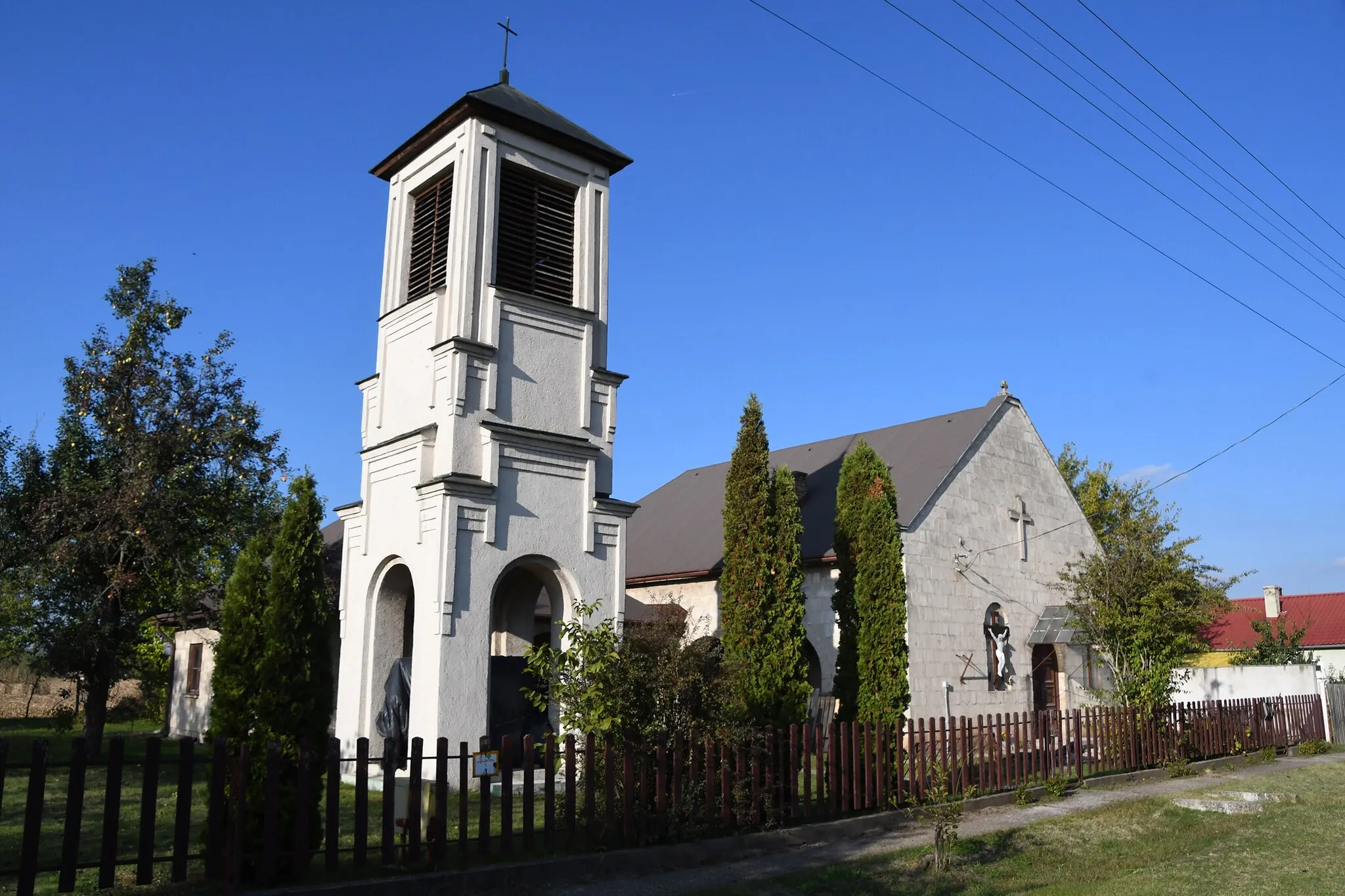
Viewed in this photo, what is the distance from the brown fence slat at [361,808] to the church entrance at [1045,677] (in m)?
17.9

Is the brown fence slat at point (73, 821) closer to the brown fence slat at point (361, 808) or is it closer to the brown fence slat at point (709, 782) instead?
the brown fence slat at point (361, 808)

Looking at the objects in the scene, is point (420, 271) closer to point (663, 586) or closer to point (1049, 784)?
point (663, 586)

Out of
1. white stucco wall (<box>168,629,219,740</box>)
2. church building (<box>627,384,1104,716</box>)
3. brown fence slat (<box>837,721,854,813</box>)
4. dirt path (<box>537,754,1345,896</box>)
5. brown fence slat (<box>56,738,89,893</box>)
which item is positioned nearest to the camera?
brown fence slat (<box>56,738,89,893</box>)

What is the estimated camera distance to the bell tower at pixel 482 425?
13.6 metres

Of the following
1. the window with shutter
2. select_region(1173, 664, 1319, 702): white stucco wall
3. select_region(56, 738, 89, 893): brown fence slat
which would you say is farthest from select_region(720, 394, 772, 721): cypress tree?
the window with shutter

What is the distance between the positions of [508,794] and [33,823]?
3665 millimetres

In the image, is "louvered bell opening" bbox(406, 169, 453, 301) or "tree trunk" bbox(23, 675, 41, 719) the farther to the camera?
"tree trunk" bbox(23, 675, 41, 719)

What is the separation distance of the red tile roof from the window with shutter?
37.7 m

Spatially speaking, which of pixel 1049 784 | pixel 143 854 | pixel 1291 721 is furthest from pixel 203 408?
pixel 1291 721

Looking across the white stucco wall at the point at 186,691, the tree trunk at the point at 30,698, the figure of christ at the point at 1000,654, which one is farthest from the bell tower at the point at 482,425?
the tree trunk at the point at 30,698

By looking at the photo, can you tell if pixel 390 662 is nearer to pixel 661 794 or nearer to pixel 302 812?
pixel 661 794

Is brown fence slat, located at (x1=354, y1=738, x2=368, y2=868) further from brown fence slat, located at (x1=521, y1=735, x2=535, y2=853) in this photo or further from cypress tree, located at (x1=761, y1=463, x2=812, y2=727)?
cypress tree, located at (x1=761, y1=463, x2=812, y2=727)

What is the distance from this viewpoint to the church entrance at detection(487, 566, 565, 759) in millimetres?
14828

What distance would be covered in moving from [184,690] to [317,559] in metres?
23.4
